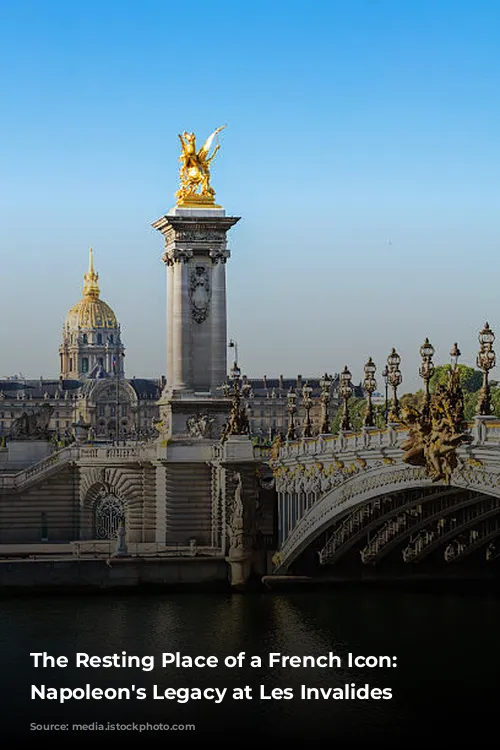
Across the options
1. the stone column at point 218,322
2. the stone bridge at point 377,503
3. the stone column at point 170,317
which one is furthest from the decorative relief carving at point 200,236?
the stone bridge at point 377,503

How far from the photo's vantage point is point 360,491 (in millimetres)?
63688

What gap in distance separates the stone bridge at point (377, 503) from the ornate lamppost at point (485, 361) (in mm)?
758

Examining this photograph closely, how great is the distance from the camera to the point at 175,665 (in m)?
57.6

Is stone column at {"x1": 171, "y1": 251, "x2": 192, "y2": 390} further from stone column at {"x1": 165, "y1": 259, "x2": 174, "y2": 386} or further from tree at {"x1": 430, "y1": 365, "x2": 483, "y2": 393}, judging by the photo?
tree at {"x1": 430, "y1": 365, "x2": 483, "y2": 393}

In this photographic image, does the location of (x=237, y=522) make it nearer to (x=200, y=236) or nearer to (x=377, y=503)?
(x=377, y=503)

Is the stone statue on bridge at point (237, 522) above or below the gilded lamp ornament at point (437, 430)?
below

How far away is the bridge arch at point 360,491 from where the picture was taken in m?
51.0

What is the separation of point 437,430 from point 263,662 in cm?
991

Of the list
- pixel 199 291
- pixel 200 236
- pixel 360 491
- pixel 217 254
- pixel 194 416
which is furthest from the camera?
pixel 199 291

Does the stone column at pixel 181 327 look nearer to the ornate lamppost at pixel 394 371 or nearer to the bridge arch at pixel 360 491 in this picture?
the bridge arch at pixel 360 491

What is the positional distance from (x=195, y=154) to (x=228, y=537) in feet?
64.8

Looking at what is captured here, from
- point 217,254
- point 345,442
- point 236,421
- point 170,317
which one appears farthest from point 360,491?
point 170,317

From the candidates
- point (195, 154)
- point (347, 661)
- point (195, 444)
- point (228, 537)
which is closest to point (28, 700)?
point (347, 661)

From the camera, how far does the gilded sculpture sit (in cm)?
5200
